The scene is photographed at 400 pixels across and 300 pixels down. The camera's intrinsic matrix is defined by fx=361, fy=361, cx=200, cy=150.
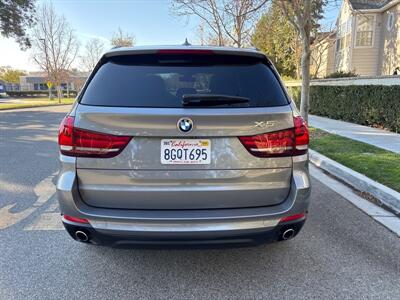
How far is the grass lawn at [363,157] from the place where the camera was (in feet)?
18.6

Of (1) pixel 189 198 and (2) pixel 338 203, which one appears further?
(2) pixel 338 203

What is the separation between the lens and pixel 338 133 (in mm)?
10961

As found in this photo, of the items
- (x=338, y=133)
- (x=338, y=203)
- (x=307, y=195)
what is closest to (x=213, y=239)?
(x=307, y=195)

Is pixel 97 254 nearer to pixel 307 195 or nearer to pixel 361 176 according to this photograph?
pixel 307 195

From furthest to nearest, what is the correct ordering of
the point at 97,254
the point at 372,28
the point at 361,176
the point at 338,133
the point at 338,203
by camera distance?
→ the point at 372,28, the point at 338,133, the point at 361,176, the point at 338,203, the point at 97,254

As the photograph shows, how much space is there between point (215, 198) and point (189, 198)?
19 centimetres

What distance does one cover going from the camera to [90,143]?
2.54 metres

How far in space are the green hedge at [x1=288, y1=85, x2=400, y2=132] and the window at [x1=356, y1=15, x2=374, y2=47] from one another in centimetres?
1047

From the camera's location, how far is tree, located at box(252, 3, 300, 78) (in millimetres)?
27125

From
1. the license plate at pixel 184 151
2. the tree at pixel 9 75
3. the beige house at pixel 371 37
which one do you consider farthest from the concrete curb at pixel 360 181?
the tree at pixel 9 75

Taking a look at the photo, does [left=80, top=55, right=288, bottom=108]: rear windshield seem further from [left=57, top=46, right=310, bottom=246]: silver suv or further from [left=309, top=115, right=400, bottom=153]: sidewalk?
[left=309, top=115, right=400, bottom=153]: sidewalk

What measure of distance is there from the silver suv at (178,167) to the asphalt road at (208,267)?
0.50 metres

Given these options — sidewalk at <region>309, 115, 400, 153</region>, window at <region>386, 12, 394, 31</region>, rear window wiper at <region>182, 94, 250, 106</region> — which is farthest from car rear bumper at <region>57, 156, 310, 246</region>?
window at <region>386, 12, 394, 31</region>

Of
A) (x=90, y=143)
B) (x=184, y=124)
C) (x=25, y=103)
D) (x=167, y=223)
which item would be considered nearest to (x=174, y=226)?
(x=167, y=223)
